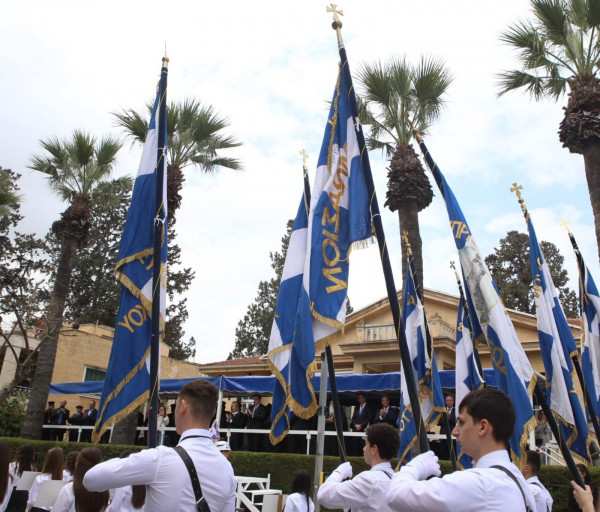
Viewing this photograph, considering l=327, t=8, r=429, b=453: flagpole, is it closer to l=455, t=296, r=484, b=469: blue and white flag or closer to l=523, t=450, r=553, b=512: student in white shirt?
l=523, t=450, r=553, b=512: student in white shirt

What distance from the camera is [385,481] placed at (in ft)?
15.4

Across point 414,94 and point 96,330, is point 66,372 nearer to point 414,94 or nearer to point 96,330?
point 96,330

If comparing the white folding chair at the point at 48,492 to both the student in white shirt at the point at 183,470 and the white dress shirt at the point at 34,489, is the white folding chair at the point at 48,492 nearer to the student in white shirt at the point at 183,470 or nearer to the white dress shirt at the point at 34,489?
the white dress shirt at the point at 34,489

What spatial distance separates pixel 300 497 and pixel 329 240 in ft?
11.7

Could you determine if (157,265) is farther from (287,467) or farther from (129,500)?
(287,467)

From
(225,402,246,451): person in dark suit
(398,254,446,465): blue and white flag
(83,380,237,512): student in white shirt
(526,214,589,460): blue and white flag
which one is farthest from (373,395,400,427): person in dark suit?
(83,380,237,512): student in white shirt

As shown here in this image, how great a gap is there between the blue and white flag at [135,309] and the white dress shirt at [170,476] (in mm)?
2739

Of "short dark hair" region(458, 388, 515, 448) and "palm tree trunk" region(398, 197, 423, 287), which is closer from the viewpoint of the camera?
"short dark hair" region(458, 388, 515, 448)

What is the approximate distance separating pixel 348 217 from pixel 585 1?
12.1 meters

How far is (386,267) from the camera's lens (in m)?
5.46

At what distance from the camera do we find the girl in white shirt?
302 inches

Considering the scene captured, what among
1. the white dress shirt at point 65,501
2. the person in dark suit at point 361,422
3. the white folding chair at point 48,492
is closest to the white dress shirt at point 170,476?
the white dress shirt at point 65,501

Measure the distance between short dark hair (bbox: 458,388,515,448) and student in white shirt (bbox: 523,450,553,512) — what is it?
3.37 meters

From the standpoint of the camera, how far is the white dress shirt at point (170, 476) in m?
3.42
